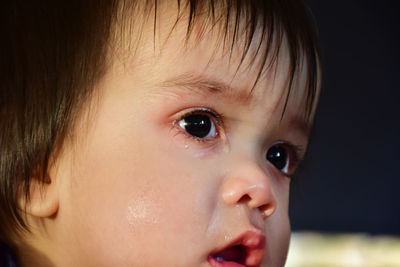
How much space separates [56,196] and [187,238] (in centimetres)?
16

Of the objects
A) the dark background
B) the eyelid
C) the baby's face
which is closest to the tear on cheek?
the baby's face

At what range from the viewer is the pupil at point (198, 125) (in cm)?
66

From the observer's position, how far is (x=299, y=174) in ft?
3.05

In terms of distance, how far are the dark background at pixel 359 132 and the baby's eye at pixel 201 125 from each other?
31.8 inches

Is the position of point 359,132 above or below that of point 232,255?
below

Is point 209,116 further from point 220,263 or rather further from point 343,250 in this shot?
point 343,250

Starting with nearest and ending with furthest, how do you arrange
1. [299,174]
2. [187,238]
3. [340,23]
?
[187,238], [299,174], [340,23]

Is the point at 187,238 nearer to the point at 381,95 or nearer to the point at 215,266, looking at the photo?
the point at 215,266

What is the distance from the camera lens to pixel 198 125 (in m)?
0.67

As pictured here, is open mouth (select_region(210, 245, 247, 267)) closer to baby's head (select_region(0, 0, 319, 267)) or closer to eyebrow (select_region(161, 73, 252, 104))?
baby's head (select_region(0, 0, 319, 267))

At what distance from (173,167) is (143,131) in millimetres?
50

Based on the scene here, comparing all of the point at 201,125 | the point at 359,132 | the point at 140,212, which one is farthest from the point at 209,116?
the point at 359,132

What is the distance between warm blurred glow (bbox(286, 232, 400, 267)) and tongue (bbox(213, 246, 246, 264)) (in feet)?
2.74

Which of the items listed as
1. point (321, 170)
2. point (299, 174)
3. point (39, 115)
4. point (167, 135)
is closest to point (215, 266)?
point (167, 135)
